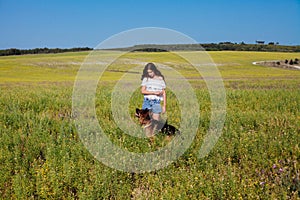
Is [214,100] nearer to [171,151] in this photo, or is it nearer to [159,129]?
[159,129]

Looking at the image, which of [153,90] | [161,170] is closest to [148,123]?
[153,90]

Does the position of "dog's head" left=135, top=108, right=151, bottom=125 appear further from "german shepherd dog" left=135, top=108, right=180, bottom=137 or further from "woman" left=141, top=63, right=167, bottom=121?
"woman" left=141, top=63, right=167, bottom=121

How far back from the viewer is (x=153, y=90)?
22.1ft

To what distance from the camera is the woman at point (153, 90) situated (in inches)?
264

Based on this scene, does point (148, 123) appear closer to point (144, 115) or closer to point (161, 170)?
point (144, 115)

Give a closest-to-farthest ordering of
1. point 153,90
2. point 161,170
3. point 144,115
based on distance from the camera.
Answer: point 161,170 → point 144,115 → point 153,90

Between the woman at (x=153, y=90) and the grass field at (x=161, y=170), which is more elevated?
the woman at (x=153, y=90)

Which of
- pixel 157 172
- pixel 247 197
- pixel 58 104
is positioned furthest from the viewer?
pixel 58 104

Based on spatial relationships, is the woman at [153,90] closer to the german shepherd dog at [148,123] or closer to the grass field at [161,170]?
the german shepherd dog at [148,123]

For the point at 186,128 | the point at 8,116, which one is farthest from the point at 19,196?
the point at 8,116

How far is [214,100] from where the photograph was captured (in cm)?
A: 1241

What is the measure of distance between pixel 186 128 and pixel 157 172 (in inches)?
88.4

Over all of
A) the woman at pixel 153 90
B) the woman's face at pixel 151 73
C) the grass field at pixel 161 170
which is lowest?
the grass field at pixel 161 170

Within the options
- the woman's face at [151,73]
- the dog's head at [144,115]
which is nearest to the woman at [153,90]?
the woman's face at [151,73]
